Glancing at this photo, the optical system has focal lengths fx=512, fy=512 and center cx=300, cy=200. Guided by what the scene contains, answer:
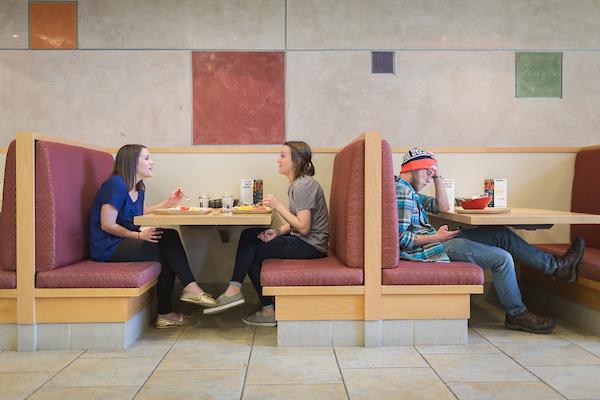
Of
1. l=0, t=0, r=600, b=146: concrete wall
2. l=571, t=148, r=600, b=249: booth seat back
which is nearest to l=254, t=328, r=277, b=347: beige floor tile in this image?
l=0, t=0, r=600, b=146: concrete wall

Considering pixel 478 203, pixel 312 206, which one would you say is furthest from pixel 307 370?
pixel 478 203

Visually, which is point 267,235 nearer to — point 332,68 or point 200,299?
point 200,299

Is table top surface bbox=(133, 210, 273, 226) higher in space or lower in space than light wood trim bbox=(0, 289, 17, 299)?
higher

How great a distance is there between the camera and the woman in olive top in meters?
2.83

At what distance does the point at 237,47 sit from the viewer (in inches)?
149

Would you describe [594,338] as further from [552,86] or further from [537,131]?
[552,86]

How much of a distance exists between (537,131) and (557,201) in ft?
1.88

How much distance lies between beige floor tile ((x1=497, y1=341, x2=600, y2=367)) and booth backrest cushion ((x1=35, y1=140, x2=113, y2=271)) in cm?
226

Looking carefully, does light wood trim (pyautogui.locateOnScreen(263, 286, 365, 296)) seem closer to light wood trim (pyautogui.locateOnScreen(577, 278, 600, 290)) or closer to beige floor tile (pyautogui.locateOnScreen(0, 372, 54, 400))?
beige floor tile (pyautogui.locateOnScreen(0, 372, 54, 400))

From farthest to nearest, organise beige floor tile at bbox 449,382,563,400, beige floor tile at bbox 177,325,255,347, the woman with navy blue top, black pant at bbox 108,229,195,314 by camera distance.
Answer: black pant at bbox 108,229,195,314
the woman with navy blue top
beige floor tile at bbox 177,325,255,347
beige floor tile at bbox 449,382,563,400

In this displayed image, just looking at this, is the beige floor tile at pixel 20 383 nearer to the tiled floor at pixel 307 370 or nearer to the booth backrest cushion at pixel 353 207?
the tiled floor at pixel 307 370

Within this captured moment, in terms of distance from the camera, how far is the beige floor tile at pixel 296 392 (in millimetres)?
1932

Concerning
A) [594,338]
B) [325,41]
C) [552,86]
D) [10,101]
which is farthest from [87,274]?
[552,86]

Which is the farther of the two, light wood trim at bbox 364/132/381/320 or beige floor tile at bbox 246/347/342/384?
light wood trim at bbox 364/132/381/320
